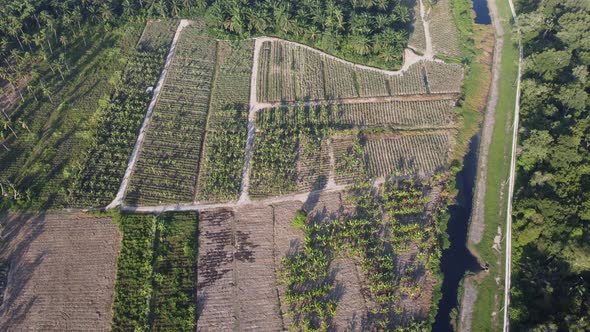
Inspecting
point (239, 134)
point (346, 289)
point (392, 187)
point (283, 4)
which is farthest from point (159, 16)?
point (346, 289)

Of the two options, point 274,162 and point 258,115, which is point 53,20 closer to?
point 258,115

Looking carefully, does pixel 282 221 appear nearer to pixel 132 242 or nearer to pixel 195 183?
pixel 195 183

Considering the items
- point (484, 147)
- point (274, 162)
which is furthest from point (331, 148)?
point (484, 147)

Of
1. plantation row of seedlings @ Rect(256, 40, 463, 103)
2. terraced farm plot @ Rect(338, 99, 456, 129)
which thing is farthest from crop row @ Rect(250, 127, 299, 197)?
terraced farm plot @ Rect(338, 99, 456, 129)

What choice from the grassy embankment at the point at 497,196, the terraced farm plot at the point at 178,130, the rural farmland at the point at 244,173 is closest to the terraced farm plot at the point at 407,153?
the rural farmland at the point at 244,173

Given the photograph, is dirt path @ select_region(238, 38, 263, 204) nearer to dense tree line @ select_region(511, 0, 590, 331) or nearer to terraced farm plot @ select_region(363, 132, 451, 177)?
terraced farm plot @ select_region(363, 132, 451, 177)

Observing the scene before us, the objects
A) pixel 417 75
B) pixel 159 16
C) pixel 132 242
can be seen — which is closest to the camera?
pixel 132 242
